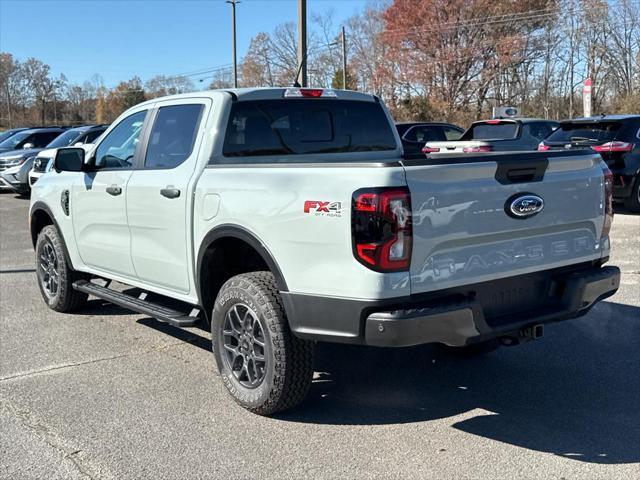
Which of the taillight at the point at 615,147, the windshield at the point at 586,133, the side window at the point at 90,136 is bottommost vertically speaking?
the taillight at the point at 615,147

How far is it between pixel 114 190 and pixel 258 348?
198cm

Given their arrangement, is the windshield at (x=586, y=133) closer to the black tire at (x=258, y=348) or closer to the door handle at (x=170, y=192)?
the door handle at (x=170, y=192)

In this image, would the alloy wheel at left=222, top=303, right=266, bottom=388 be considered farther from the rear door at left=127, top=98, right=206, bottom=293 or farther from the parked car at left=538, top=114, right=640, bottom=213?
the parked car at left=538, top=114, right=640, bottom=213

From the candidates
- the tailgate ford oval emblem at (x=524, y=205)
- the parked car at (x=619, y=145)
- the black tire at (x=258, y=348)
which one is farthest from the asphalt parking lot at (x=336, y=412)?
the parked car at (x=619, y=145)

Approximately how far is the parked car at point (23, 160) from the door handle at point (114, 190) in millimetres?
11496

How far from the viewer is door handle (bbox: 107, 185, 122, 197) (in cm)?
511

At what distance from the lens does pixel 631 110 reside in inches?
1214

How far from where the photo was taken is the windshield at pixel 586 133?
11672 millimetres

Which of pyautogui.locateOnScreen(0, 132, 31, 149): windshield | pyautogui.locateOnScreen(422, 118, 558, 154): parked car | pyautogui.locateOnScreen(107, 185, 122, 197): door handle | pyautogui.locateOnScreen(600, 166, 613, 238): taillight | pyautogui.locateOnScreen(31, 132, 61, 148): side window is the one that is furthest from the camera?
pyautogui.locateOnScreen(0, 132, 31, 149): windshield

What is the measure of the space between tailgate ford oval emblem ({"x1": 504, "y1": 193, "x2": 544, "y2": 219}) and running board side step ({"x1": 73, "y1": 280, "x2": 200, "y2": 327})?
2.18 m

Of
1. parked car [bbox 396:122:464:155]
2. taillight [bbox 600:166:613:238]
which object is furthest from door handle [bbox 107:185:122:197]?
parked car [bbox 396:122:464:155]

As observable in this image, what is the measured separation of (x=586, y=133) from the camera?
11.9 m

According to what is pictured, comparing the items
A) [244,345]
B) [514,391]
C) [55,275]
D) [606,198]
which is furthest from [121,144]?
[606,198]

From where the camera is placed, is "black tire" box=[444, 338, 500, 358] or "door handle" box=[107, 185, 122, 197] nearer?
"black tire" box=[444, 338, 500, 358]
